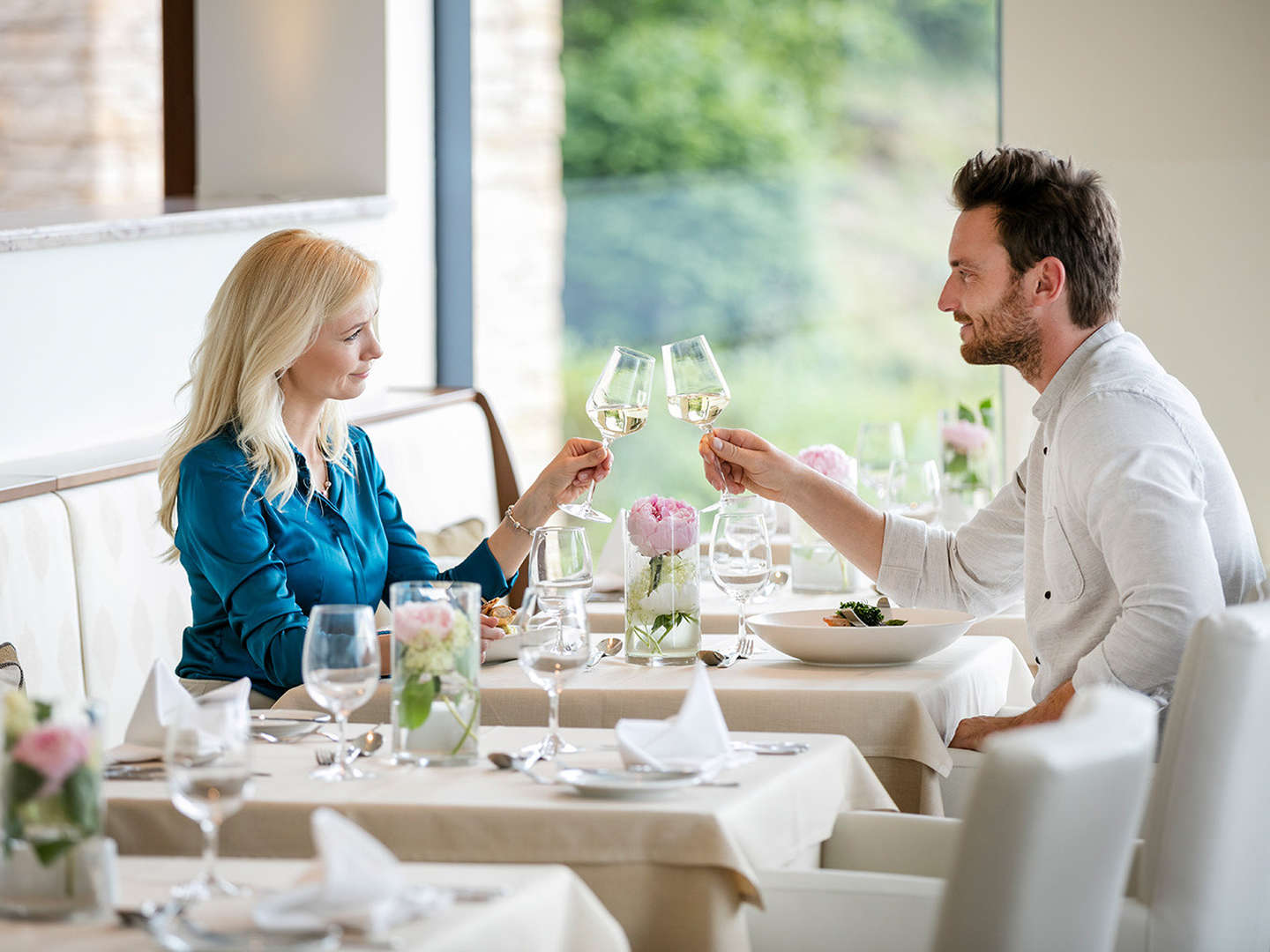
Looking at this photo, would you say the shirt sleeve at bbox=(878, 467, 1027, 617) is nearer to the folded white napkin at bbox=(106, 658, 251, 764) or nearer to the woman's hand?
the woman's hand

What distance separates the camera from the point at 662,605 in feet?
7.38

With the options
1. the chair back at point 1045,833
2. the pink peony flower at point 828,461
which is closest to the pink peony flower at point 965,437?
the pink peony flower at point 828,461

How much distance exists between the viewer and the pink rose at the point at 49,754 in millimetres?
1236

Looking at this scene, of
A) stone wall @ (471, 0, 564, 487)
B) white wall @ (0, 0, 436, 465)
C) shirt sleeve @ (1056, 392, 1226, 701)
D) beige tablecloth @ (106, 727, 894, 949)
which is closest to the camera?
beige tablecloth @ (106, 727, 894, 949)

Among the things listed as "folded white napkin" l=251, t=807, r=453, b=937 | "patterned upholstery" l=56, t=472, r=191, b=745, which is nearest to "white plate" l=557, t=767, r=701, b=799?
"folded white napkin" l=251, t=807, r=453, b=937

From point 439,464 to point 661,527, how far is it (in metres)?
1.78

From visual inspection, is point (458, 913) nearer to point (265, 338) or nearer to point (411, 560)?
point (265, 338)

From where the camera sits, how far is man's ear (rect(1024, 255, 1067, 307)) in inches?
92.8

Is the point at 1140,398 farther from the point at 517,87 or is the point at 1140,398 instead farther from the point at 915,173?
the point at 915,173

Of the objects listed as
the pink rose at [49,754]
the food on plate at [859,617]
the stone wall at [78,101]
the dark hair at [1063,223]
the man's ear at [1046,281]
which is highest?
the stone wall at [78,101]

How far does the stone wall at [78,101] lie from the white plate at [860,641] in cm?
507

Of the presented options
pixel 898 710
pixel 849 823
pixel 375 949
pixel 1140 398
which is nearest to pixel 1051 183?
pixel 1140 398

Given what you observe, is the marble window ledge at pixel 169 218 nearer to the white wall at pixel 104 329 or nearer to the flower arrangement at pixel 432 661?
the white wall at pixel 104 329

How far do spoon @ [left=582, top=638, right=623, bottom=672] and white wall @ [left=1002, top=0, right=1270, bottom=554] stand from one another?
2261mm
